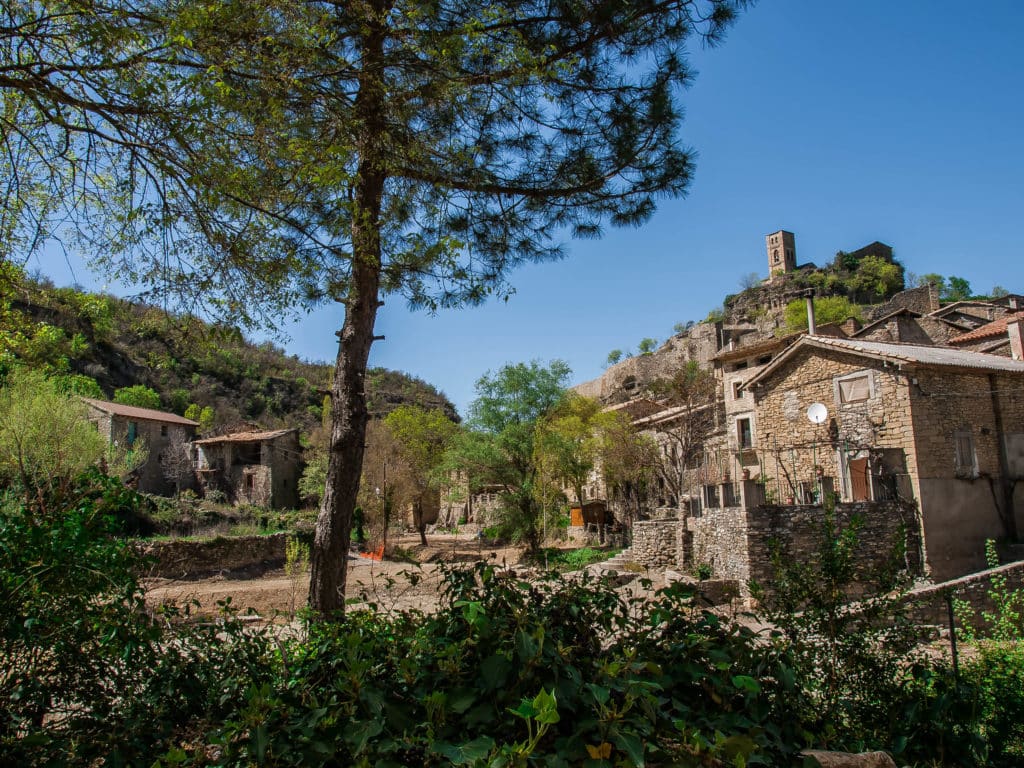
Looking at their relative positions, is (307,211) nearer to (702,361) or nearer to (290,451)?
(290,451)

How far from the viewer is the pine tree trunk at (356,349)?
4820mm

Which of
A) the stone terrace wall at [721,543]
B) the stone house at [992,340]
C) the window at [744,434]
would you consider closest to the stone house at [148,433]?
the stone terrace wall at [721,543]

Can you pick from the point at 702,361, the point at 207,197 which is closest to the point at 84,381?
the point at 207,197

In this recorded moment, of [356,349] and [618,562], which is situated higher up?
[356,349]

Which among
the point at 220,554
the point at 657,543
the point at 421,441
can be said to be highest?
the point at 421,441

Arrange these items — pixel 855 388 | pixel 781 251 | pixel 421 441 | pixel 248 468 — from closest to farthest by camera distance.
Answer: pixel 855 388, pixel 248 468, pixel 421 441, pixel 781 251

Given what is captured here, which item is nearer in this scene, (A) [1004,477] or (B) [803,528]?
(B) [803,528]

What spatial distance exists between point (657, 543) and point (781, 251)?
203ft

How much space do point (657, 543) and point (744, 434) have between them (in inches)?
371

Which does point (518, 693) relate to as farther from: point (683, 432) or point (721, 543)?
point (683, 432)

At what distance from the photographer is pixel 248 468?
36.0 meters

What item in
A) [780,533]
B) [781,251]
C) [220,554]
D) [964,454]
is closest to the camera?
[780,533]

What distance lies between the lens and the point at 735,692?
2041 millimetres

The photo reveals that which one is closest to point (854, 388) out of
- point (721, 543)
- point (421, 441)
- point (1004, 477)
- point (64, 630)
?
point (1004, 477)
